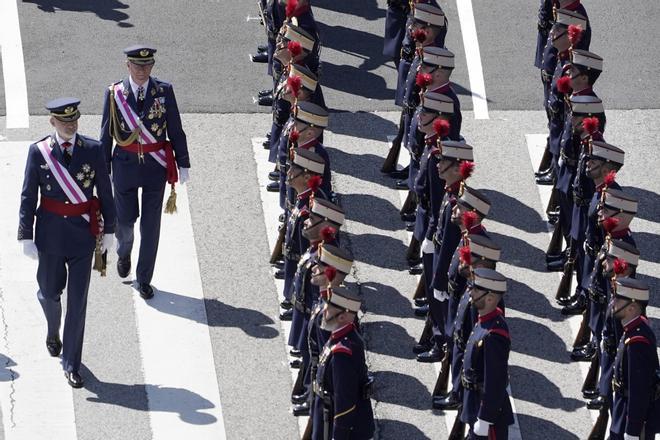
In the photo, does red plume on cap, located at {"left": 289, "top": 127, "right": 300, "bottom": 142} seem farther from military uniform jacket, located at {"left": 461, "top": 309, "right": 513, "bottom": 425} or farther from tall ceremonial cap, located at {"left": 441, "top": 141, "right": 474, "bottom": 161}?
military uniform jacket, located at {"left": 461, "top": 309, "right": 513, "bottom": 425}

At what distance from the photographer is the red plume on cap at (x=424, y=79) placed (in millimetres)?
18641

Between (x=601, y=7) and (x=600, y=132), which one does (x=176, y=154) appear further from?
(x=601, y=7)

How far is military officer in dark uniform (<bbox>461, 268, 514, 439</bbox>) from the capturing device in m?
15.4

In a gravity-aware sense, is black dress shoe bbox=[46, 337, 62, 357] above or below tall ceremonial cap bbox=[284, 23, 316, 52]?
below

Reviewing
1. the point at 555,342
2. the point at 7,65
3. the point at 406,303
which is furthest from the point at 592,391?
the point at 7,65

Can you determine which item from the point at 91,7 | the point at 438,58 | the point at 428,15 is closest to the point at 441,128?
the point at 438,58

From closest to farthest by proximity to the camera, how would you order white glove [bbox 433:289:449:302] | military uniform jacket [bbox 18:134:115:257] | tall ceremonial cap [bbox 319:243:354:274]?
1. tall ceremonial cap [bbox 319:243:354:274]
2. military uniform jacket [bbox 18:134:115:257]
3. white glove [bbox 433:289:449:302]

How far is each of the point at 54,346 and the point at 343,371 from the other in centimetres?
334

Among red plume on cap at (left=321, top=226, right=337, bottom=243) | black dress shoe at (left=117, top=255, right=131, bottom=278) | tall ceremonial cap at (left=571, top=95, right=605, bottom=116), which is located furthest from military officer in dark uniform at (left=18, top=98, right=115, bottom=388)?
tall ceremonial cap at (left=571, top=95, right=605, bottom=116)

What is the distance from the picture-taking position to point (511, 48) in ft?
72.7

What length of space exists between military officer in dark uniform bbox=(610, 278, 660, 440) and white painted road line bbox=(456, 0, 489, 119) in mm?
5743

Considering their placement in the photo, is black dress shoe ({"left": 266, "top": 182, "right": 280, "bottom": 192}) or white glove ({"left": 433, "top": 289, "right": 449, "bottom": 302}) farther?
black dress shoe ({"left": 266, "top": 182, "right": 280, "bottom": 192})

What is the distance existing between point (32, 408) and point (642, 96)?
8.41 meters

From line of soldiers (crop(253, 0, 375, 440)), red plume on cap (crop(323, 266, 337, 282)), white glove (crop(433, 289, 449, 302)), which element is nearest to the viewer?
line of soldiers (crop(253, 0, 375, 440))
